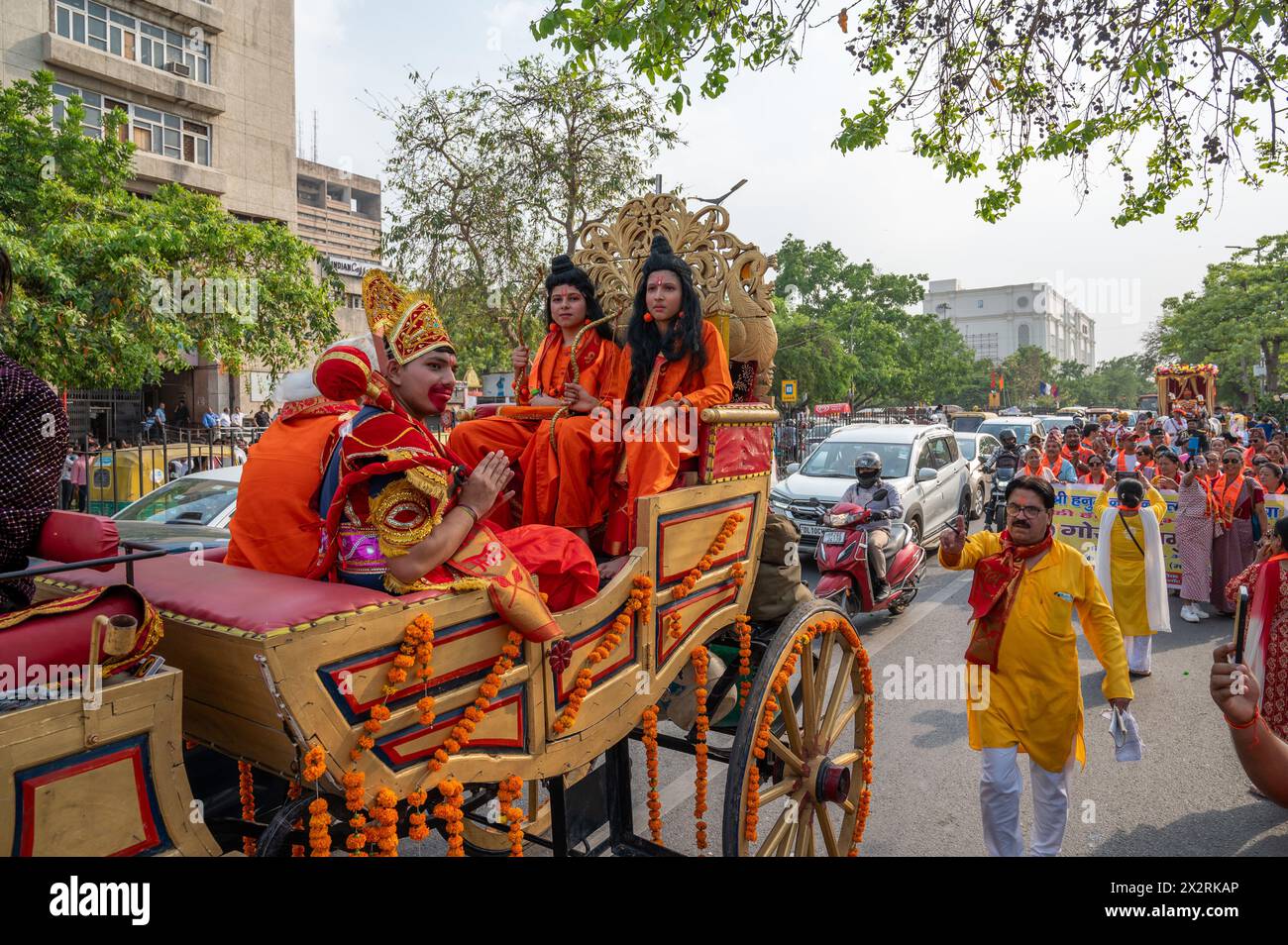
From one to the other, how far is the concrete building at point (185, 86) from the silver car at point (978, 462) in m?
19.3

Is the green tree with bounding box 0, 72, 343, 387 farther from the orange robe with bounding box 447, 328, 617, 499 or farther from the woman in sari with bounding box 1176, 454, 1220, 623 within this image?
the woman in sari with bounding box 1176, 454, 1220, 623

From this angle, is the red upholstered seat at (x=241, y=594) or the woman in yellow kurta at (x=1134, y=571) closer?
the red upholstered seat at (x=241, y=594)

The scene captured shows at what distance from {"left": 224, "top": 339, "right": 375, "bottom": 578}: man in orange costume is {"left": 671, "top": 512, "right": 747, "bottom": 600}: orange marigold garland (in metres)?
1.26

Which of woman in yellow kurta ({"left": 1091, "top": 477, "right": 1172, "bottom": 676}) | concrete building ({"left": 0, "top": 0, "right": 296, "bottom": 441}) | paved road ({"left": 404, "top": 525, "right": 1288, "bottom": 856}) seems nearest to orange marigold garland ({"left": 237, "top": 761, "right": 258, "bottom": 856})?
paved road ({"left": 404, "top": 525, "right": 1288, "bottom": 856})

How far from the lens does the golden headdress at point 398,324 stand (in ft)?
7.27

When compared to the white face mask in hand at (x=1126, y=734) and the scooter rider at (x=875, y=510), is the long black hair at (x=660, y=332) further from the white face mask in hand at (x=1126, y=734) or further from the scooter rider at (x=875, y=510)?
the scooter rider at (x=875, y=510)

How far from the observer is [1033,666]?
11.6 ft

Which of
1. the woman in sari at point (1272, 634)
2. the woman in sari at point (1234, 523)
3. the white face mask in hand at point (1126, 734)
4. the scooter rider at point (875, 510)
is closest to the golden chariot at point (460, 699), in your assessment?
the white face mask in hand at point (1126, 734)

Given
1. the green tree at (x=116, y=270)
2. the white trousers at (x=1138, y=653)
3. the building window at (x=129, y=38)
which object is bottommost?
the white trousers at (x=1138, y=653)

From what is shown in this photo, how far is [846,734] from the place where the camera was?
5246 mm

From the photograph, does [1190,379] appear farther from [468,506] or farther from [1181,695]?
[468,506]

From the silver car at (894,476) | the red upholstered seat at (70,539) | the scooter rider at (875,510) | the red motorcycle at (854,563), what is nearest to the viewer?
the red upholstered seat at (70,539)

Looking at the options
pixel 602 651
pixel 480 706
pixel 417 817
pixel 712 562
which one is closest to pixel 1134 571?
pixel 712 562

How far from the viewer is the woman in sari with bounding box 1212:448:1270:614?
329 inches
